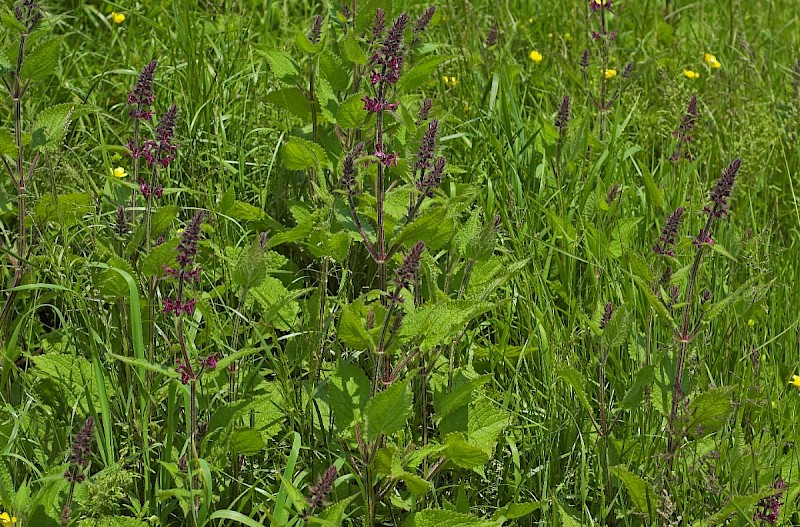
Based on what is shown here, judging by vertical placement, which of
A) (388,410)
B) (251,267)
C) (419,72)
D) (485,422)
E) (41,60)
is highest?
(41,60)

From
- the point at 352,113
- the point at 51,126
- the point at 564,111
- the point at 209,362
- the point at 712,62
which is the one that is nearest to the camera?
the point at 209,362

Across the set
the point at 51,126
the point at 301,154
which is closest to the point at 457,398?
the point at 301,154

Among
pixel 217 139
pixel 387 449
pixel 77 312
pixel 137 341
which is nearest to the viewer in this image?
pixel 387 449

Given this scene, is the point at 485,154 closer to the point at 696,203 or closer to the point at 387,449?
the point at 696,203

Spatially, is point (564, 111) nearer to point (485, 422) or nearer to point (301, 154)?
point (301, 154)

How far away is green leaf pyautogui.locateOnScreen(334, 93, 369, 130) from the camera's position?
121 inches

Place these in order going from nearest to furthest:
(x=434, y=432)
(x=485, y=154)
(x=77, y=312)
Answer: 1. (x=434, y=432)
2. (x=77, y=312)
3. (x=485, y=154)

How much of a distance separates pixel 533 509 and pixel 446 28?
283cm


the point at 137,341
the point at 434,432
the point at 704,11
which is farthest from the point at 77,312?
the point at 704,11

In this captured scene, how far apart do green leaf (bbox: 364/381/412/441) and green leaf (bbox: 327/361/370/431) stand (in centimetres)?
17

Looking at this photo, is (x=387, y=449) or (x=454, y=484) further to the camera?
(x=454, y=484)

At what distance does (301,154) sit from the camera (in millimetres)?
3133

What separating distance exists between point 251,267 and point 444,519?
792mm

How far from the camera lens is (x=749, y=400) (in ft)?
8.69
